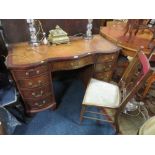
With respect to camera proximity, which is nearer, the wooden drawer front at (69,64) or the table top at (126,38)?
the wooden drawer front at (69,64)

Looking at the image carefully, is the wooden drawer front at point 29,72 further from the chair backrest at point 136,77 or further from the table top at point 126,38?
the table top at point 126,38

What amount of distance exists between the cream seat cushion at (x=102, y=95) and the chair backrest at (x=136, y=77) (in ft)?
0.32

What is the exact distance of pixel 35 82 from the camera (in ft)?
5.01

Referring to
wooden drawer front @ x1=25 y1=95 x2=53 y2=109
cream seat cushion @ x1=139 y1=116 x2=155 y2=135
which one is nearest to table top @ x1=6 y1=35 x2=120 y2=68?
wooden drawer front @ x1=25 y1=95 x2=53 y2=109

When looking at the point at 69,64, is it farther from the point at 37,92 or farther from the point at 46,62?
the point at 37,92

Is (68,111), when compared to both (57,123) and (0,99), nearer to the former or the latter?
→ (57,123)

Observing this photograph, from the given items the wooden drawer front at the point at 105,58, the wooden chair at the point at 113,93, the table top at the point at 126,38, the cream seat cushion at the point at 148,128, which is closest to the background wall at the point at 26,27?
the table top at the point at 126,38

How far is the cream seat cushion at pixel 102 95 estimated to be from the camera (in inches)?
60.8

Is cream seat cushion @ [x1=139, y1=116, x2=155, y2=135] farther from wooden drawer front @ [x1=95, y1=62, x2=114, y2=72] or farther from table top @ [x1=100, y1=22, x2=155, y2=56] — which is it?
table top @ [x1=100, y1=22, x2=155, y2=56]

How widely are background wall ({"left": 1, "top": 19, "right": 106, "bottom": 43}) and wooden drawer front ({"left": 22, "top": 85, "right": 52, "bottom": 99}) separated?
67 centimetres

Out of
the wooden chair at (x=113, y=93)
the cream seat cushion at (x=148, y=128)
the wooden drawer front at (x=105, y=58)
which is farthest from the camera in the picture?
the wooden drawer front at (x=105, y=58)

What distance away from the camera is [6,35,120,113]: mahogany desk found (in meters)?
1.42

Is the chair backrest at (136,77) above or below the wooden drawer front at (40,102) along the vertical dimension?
above
